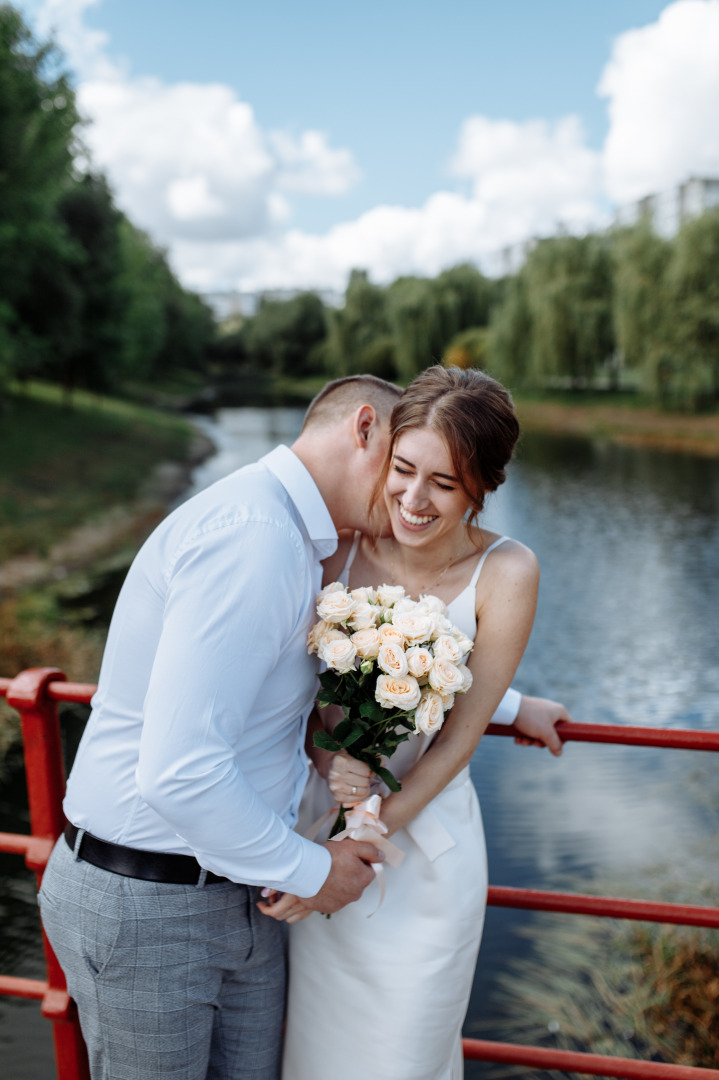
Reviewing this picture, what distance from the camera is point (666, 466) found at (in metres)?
23.4

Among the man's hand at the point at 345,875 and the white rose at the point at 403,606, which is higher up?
the white rose at the point at 403,606

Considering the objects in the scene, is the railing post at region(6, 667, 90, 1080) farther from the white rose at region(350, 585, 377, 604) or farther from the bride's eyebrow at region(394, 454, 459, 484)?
the bride's eyebrow at region(394, 454, 459, 484)

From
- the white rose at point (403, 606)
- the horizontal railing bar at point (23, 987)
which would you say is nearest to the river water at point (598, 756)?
the white rose at point (403, 606)

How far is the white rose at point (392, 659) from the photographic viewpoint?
1.60m

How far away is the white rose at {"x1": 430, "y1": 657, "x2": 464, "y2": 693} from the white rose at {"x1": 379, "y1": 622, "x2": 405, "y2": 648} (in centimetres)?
8

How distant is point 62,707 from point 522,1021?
5.15 meters

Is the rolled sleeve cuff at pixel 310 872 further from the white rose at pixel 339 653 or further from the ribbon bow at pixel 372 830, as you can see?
the white rose at pixel 339 653

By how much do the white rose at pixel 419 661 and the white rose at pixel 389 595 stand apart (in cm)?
16

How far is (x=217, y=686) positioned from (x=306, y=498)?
424 millimetres

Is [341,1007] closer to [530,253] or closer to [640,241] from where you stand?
[640,241]

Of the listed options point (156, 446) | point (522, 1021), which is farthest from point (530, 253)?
point (522, 1021)

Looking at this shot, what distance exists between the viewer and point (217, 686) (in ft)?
4.57

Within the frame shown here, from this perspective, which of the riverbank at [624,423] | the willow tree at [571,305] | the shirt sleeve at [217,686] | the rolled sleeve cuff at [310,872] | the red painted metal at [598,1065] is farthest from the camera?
the willow tree at [571,305]

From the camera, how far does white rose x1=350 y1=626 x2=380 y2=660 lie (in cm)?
162
